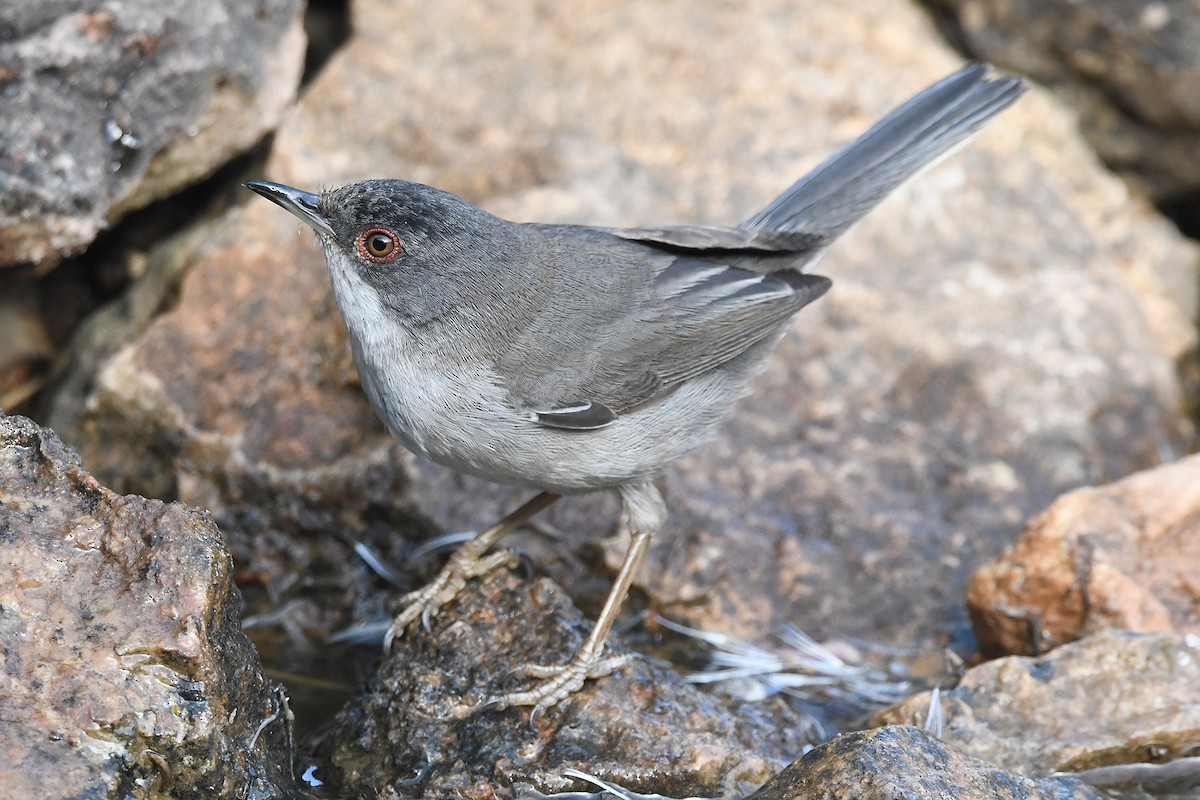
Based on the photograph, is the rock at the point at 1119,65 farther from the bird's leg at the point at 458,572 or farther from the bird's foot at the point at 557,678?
the bird's foot at the point at 557,678

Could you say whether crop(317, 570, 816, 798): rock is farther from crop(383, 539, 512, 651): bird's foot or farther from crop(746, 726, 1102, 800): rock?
crop(746, 726, 1102, 800): rock

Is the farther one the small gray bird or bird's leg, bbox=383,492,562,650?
bird's leg, bbox=383,492,562,650

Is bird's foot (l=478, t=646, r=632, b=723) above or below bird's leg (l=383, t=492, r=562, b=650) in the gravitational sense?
above

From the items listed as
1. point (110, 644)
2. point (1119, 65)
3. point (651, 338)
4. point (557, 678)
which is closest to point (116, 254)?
point (651, 338)

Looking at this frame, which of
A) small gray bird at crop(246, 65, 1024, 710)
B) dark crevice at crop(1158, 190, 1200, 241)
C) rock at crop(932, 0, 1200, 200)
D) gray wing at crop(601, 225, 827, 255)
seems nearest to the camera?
small gray bird at crop(246, 65, 1024, 710)

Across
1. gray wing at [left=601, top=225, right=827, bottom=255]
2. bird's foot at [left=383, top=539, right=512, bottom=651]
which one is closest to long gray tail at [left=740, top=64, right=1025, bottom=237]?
gray wing at [left=601, top=225, right=827, bottom=255]

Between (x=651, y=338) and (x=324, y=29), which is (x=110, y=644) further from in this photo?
(x=324, y=29)

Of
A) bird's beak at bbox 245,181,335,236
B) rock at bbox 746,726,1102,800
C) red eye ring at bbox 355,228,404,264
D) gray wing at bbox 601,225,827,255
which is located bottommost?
rock at bbox 746,726,1102,800
